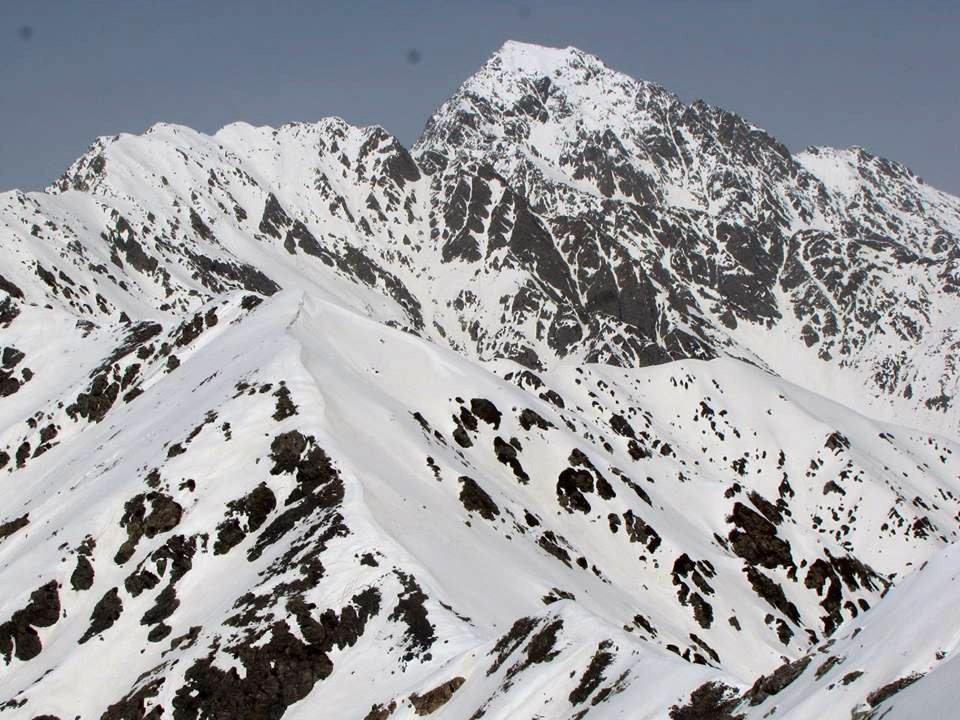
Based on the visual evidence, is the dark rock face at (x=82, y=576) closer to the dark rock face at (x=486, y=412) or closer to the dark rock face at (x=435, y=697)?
the dark rock face at (x=435, y=697)

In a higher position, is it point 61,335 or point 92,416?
point 61,335

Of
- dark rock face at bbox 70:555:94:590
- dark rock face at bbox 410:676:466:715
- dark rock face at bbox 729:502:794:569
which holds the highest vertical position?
dark rock face at bbox 70:555:94:590

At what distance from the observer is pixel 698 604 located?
7494 cm

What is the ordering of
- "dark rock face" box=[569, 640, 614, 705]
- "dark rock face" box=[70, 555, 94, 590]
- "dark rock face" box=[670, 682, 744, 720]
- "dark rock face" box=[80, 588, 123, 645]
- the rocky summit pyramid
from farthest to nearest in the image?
"dark rock face" box=[70, 555, 94, 590] → "dark rock face" box=[80, 588, 123, 645] → the rocky summit pyramid → "dark rock face" box=[569, 640, 614, 705] → "dark rock face" box=[670, 682, 744, 720]

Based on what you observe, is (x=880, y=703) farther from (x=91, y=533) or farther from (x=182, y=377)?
(x=182, y=377)

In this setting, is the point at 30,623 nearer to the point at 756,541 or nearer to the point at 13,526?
the point at 13,526

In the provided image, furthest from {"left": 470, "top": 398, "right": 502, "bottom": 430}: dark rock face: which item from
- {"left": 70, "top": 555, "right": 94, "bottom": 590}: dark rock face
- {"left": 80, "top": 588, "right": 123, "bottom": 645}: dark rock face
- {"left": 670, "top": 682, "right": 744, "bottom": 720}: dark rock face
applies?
{"left": 670, "top": 682, "right": 744, "bottom": 720}: dark rock face

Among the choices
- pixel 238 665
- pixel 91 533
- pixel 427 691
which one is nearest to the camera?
pixel 427 691

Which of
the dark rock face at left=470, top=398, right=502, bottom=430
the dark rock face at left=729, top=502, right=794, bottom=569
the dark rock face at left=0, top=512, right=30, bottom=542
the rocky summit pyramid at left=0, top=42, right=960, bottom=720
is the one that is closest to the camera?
the rocky summit pyramid at left=0, top=42, right=960, bottom=720

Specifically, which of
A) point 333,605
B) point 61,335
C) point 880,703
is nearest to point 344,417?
point 333,605

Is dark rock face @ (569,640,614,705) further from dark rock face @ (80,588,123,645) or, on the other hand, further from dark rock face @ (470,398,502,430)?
dark rock face @ (470,398,502,430)

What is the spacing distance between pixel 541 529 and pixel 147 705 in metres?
35.7

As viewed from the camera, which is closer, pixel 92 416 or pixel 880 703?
pixel 880 703

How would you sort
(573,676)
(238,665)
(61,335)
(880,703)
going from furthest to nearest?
(61,335) → (238,665) → (573,676) → (880,703)
